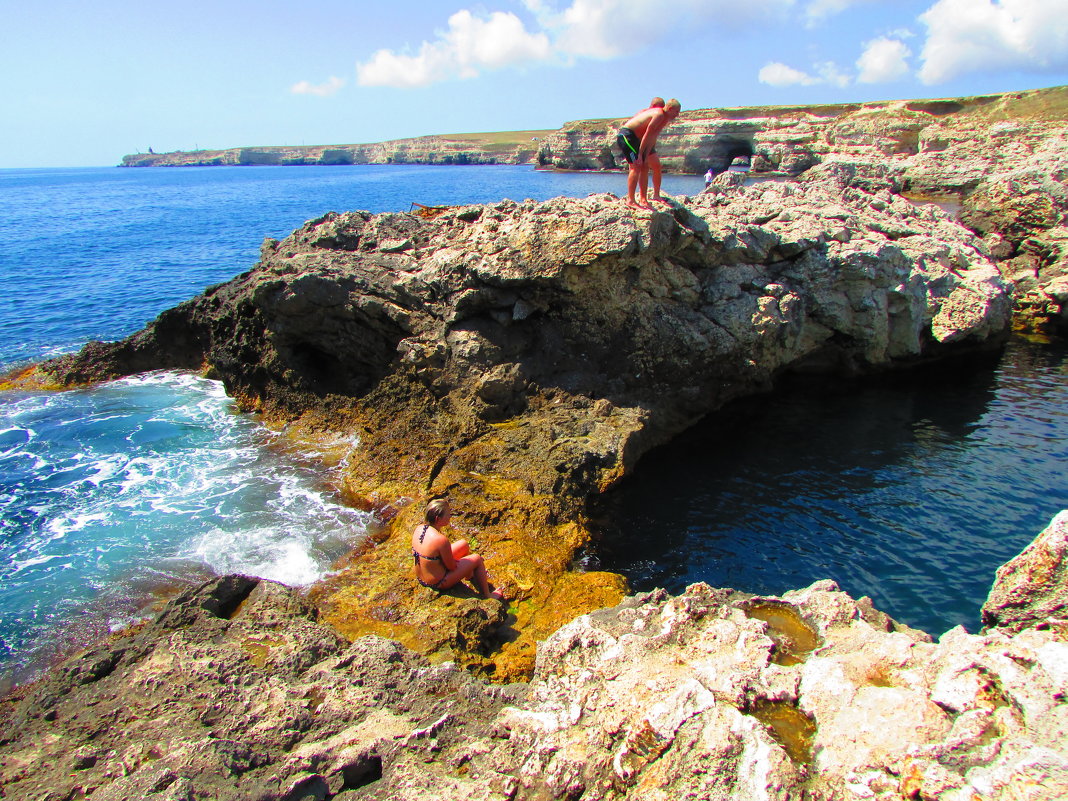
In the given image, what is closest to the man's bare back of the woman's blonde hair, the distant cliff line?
the woman's blonde hair

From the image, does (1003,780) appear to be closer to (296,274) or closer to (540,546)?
(540,546)

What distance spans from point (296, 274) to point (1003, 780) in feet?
51.5

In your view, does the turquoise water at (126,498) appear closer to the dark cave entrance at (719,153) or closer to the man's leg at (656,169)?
the man's leg at (656,169)

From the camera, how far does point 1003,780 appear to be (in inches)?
154

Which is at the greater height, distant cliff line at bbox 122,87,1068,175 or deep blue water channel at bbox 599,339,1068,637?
distant cliff line at bbox 122,87,1068,175

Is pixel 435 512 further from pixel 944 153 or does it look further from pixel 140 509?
pixel 944 153

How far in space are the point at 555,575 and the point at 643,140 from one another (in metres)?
9.45

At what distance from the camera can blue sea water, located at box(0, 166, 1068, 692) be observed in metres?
10.1

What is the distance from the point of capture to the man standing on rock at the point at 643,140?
13.3 metres

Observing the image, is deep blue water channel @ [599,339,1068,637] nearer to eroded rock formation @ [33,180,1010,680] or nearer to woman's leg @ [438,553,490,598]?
eroded rock formation @ [33,180,1010,680]

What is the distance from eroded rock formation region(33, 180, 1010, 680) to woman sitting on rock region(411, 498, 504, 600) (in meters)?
0.40

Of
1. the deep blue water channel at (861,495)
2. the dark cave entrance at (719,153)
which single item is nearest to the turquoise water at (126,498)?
the deep blue water channel at (861,495)

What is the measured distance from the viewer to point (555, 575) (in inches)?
382

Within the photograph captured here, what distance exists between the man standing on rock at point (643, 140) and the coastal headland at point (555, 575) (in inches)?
39.0
